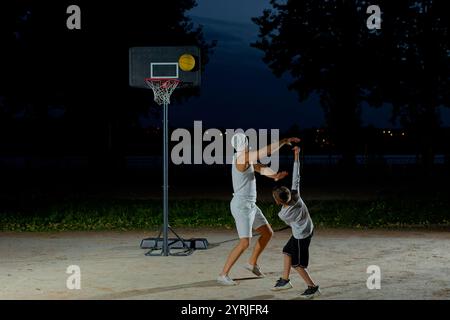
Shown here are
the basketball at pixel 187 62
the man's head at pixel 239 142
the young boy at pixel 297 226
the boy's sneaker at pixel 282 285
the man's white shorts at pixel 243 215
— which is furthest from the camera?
the basketball at pixel 187 62

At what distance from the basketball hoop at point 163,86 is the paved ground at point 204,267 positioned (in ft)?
8.58

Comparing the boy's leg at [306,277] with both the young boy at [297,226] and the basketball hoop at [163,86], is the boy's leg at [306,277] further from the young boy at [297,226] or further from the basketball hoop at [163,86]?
the basketball hoop at [163,86]

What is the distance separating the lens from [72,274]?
1054cm

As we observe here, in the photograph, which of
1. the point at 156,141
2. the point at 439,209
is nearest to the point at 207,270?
the point at 439,209

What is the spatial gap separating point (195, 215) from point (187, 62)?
6.45m

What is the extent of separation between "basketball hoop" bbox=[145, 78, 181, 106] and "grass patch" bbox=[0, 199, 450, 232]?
4.32 m

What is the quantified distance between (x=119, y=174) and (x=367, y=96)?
13.6 meters

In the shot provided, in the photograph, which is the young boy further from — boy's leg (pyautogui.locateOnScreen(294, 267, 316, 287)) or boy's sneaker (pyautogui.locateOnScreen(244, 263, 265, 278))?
boy's sneaker (pyautogui.locateOnScreen(244, 263, 265, 278))

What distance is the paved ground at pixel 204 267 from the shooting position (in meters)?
9.15

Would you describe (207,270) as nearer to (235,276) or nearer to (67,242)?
(235,276)

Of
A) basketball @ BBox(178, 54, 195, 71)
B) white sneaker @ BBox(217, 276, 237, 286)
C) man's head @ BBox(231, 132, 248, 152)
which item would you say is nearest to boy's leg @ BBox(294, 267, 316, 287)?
white sneaker @ BBox(217, 276, 237, 286)

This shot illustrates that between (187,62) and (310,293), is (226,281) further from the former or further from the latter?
(187,62)

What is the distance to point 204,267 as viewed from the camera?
36.4 ft

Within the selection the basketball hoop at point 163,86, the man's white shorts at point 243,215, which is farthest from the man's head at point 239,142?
the basketball hoop at point 163,86
